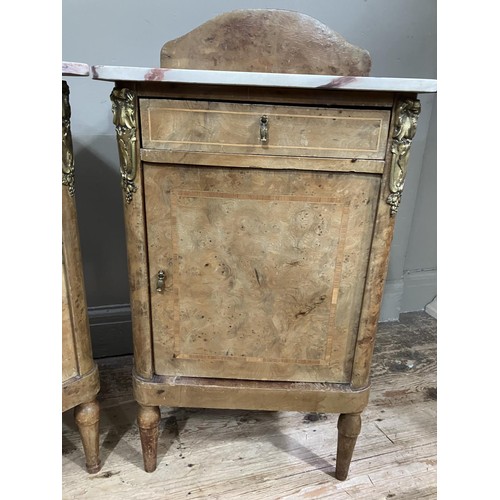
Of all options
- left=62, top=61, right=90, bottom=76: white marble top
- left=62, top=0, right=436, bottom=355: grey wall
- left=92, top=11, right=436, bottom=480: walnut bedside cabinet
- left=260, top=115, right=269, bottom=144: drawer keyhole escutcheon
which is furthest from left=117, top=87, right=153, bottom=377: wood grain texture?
left=62, top=0, right=436, bottom=355: grey wall

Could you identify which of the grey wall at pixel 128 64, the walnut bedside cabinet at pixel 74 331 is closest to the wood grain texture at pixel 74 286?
the walnut bedside cabinet at pixel 74 331

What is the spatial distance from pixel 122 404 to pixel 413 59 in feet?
5.23

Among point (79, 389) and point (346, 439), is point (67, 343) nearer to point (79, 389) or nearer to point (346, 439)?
point (79, 389)

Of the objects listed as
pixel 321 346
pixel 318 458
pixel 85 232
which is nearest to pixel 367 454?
pixel 318 458

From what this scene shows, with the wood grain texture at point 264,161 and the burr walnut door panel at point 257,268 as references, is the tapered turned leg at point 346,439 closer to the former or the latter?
the burr walnut door panel at point 257,268

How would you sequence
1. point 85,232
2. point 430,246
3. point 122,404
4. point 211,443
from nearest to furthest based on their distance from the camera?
point 211,443, point 122,404, point 85,232, point 430,246

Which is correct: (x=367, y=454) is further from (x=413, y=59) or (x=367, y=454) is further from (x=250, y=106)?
(x=413, y=59)

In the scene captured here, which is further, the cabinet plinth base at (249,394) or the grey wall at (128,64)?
the grey wall at (128,64)

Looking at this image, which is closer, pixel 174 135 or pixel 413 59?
pixel 174 135

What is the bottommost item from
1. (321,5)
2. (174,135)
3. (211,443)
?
(211,443)

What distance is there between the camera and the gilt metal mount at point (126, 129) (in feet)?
2.79

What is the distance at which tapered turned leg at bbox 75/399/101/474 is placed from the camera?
3.65 ft

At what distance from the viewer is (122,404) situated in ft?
4.70

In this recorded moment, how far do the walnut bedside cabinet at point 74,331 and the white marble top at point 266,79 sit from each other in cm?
21
